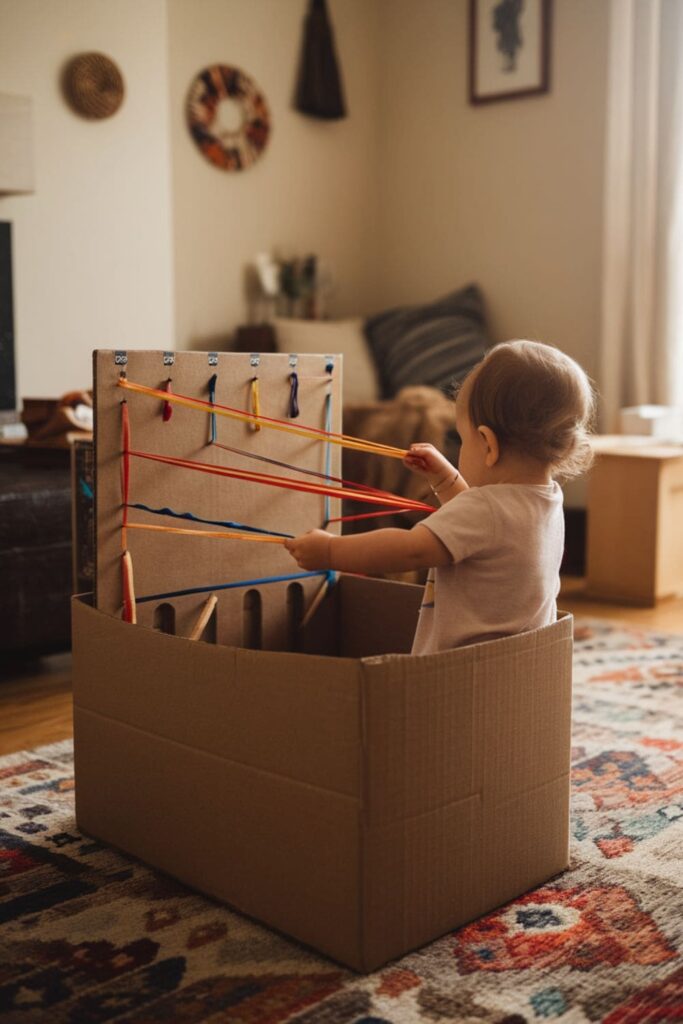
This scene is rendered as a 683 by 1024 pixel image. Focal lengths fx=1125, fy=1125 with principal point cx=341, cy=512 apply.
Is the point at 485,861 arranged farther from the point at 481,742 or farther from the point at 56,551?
the point at 56,551

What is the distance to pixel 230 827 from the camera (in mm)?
1354

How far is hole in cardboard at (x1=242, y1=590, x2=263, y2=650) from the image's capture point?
1859 mm

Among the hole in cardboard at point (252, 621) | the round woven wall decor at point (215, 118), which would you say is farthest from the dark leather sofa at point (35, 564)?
the round woven wall decor at point (215, 118)

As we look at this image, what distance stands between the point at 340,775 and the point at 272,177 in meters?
3.53

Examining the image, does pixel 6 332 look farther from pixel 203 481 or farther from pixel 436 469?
pixel 436 469

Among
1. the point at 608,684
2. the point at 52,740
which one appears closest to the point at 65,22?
the point at 52,740

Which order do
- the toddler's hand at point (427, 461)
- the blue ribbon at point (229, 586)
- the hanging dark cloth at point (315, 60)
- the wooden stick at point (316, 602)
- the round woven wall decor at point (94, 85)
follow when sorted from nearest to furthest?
1. the toddler's hand at point (427, 461)
2. the blue ribbon at point (229, 586)
3. the wooden stick at point (316, 602)
4. the round woven wall decor at point (94, 85)
5. the hanging dark cloth at point (315, 60)

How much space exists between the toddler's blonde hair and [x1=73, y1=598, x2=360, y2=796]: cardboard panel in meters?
0.38

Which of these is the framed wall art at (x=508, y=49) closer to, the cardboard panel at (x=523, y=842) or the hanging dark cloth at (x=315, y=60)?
the hanging dark cloth at (x=315, y=60)

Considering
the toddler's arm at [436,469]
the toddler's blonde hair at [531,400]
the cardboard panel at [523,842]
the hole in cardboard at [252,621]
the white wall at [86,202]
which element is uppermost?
the white wall at [86,202]

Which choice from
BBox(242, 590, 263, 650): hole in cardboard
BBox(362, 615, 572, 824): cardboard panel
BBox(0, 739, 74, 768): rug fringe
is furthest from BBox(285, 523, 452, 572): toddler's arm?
BBox(0, 739, 74, 768): rug fringe

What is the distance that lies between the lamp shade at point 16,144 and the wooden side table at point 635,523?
1832 mm

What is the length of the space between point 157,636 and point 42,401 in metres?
1.57

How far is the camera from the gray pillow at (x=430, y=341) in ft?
13.6
